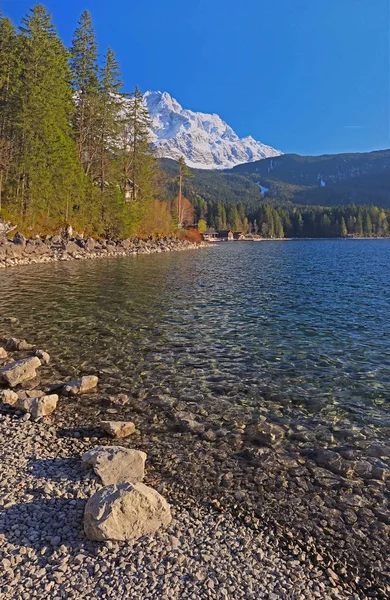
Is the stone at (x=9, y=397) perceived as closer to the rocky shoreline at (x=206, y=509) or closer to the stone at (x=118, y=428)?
the rocky shoreline at (x=206, y=509)

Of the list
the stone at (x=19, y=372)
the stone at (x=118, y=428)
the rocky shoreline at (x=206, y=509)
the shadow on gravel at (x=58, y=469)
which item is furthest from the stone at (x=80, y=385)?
the shadow on gravel at (x=58, y=469)

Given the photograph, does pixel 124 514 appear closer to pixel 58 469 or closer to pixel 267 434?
pixel 58 469

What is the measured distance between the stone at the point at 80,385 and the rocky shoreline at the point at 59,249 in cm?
2822

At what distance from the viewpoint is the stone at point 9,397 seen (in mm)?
8555

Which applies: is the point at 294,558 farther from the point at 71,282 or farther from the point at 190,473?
the point at 71,282

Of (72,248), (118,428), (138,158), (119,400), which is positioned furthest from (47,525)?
(138,158)

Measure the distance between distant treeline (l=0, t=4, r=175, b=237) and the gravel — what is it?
42452mm

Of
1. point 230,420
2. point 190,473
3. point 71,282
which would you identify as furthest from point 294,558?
point 71,282

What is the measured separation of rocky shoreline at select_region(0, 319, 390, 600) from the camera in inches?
159

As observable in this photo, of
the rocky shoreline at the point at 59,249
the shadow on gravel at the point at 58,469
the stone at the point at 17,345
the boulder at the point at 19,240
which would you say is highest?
the boulder at the point at 19,240

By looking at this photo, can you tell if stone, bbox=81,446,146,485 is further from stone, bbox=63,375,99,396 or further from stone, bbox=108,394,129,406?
stone, bbox=63,375,99,396

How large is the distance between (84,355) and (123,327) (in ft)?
11.3

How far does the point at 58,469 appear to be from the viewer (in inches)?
241

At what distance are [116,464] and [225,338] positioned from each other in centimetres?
842
